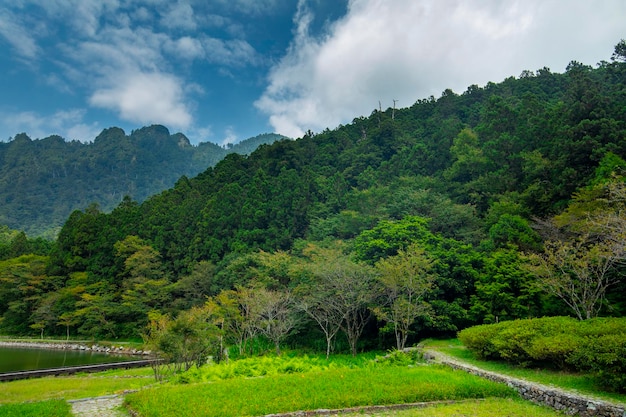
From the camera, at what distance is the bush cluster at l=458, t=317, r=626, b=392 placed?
7.66 m

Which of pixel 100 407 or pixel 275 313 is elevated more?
pixel 275 313

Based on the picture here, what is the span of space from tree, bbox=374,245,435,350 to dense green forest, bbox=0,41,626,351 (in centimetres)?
14

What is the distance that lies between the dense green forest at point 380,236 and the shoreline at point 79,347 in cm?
226

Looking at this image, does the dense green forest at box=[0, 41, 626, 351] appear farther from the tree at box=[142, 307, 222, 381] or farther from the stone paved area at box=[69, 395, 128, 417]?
the stone paved area at box=[69, 395, 128, 417]

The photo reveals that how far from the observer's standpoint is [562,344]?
9.73m

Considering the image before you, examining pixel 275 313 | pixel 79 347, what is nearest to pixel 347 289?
pixel 275 313

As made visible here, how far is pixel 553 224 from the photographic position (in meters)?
18.8

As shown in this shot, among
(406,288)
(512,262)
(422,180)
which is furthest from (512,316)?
(422,180)

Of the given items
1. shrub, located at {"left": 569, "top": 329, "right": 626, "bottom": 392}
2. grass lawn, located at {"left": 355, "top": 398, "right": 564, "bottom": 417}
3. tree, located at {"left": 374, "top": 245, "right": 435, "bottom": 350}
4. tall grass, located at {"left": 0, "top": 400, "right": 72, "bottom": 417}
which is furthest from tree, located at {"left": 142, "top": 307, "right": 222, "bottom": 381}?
shrub, located at {"left": 569, "top": 329, "right": 626, "bottom": 392}

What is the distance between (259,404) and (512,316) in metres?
14.8

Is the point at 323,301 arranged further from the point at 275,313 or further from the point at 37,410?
the point at 37,410

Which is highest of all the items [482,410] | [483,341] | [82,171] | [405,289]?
[82,171]

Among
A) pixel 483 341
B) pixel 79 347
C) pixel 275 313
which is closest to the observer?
pixel 483 341

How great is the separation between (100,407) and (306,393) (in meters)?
4.97
